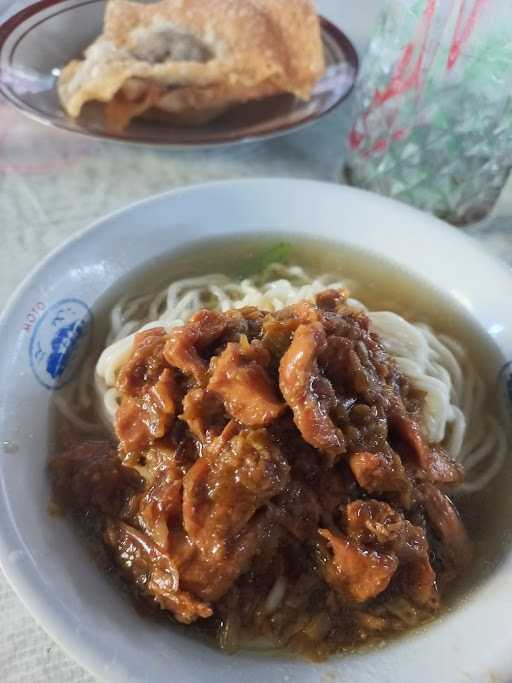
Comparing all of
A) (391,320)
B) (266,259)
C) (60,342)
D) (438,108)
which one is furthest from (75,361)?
(438,108)

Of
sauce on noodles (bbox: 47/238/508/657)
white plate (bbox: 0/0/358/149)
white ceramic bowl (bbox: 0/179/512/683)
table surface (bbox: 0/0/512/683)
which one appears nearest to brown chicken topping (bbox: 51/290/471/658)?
white ceramic bowl (bbox: 0/179/512/683)

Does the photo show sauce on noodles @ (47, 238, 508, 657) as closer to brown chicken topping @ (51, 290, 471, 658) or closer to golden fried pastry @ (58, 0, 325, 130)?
brown chicken topping @ (51, 290, 471, 658)

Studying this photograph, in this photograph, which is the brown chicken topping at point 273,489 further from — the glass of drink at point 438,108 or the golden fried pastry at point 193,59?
the golden fried pastry at point 193,59

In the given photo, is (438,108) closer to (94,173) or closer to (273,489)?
(94,173)

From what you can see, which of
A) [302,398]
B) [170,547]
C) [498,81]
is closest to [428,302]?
[498,81]

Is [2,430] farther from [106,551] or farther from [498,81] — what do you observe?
[498,81]

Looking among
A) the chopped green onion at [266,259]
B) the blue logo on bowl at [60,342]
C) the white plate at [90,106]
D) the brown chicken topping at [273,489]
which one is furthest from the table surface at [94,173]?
the brown chicken topping at [273,489]
